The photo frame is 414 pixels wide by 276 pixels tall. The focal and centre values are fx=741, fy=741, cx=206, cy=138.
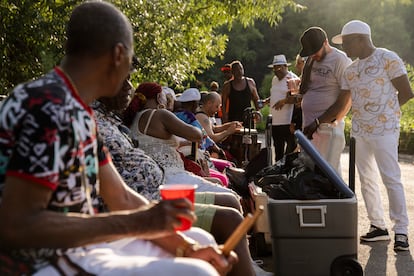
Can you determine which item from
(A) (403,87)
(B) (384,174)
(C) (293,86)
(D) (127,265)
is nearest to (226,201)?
(D) (127,265)

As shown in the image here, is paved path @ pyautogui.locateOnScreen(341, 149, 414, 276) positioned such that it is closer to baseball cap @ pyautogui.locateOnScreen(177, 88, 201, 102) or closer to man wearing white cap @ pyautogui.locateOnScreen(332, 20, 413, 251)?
man wearing white cap @ pyautogui.locateOnScreen(332, 20, 413, 251)

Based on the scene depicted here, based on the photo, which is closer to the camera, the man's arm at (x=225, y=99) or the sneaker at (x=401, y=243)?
the sneaker at (x=401, y=243)

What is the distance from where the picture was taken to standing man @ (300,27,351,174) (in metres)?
7.13

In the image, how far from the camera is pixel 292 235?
502 cm

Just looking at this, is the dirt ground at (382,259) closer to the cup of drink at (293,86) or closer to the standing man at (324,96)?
the standing man at (324,96)

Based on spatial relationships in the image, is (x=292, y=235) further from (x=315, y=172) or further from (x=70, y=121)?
(x=70, y=121)

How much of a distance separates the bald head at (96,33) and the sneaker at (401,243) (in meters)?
4.47

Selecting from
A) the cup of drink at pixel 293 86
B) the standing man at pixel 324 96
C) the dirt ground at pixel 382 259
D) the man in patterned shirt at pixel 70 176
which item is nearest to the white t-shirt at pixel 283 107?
the cup of drink at pixel 293 86

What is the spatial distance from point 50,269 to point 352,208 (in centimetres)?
296

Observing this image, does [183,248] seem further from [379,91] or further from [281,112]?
[281,112]

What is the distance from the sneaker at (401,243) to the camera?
6.40m

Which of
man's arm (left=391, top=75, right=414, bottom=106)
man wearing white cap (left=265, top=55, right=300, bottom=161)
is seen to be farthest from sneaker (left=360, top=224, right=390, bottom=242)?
man wearing white cap (left=265, top=55, right=300, bottom=161)

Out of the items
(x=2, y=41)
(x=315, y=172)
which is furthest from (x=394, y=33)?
(x=315, y=172)

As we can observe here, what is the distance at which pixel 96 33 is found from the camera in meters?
2.48
